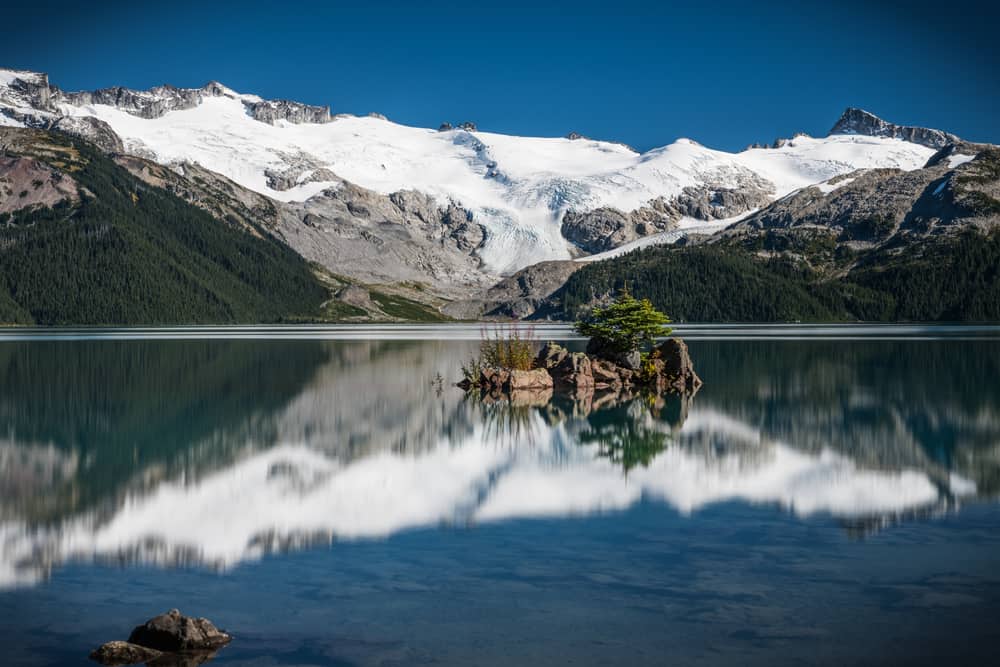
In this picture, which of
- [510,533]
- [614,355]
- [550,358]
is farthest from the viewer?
[614,355]

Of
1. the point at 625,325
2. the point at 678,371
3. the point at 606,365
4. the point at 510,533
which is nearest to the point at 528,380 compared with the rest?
the point at 606,365

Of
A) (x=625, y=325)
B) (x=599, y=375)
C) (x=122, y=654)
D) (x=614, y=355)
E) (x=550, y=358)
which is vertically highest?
(x=625, y=325)

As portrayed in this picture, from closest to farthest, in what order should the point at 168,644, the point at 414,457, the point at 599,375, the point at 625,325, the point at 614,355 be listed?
1. the point at 168,644
2. the point at 414,457
3. the point at 599,375
4. the point at 625,325
5. the point at 614,355

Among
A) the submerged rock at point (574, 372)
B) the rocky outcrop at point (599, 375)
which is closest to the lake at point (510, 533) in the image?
the rocky outcrop at point (599, 375)

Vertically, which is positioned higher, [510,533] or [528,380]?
[528,380]

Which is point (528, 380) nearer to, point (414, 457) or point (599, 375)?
point (599, 375)

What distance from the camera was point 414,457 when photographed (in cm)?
3105

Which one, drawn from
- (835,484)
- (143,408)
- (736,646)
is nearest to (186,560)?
(736,646)

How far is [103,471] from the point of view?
28.0m

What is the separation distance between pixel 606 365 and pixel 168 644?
1964 inches

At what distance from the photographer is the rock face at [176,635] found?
13.3 meters

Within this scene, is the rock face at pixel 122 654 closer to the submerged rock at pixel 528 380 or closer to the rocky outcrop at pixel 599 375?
the rocky outcrop at pixel 599 375

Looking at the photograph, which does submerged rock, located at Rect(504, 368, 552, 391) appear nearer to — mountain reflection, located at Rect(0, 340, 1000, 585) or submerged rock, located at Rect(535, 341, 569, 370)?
submerged rock, located at Rect(535, 341, 569, 370)

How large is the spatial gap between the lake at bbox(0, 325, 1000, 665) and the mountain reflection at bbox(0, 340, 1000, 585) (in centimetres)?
14
